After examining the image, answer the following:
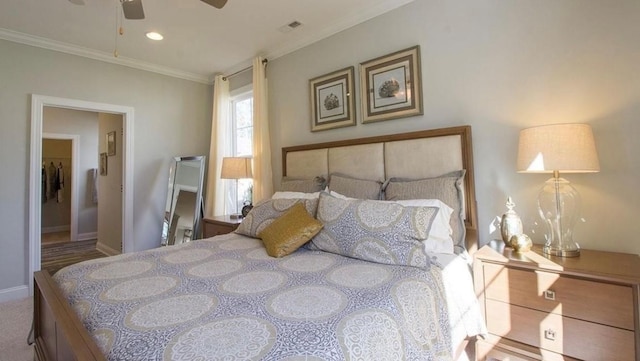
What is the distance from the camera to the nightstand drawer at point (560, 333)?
1371mm

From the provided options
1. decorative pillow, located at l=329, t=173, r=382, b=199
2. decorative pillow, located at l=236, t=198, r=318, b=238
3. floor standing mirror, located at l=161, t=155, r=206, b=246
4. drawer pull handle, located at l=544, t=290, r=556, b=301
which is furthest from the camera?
floor standing mirror, located at l=161, t=155, r=206, b=246

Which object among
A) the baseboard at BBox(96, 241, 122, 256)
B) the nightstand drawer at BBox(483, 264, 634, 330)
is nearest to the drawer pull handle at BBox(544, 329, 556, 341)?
the nightstand drawer at BBox(483, 264, 634, 330)

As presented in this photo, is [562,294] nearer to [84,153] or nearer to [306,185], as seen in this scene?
[306,185]

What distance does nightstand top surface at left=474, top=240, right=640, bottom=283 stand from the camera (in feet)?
4.60

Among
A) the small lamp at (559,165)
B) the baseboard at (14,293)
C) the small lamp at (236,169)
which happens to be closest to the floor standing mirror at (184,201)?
the small lamp at (236,169)

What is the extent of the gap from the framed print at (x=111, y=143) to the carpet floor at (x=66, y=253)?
1.66 meters

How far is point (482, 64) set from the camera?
2197mm

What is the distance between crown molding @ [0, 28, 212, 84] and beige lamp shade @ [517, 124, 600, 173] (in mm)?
4251

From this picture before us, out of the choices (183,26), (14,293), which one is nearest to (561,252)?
(183,26)

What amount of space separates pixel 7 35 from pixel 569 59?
4.89 meters

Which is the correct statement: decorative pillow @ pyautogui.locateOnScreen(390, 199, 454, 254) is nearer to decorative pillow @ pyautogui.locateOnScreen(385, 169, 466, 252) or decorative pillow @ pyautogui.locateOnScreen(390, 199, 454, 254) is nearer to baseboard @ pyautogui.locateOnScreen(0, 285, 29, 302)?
decorative pillow @ pyautogui.locateOnScreen(385, 169, 466, 252)

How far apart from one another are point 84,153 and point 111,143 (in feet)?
6.90

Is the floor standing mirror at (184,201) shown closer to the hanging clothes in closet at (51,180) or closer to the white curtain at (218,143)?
the white curtain at (218,143)

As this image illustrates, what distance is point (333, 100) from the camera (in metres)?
3.08
